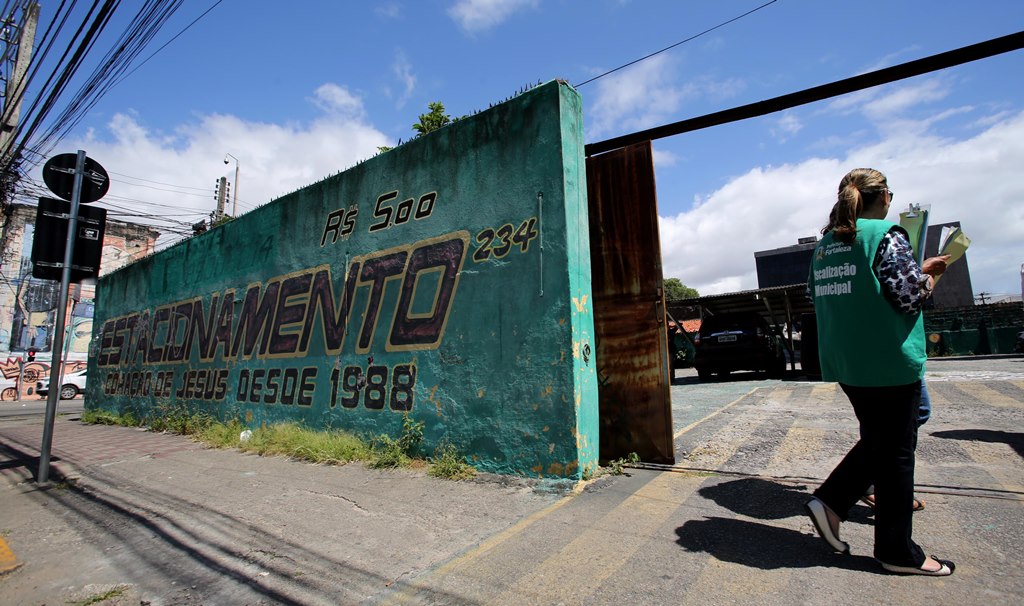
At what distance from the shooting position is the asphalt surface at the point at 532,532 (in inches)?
87.4

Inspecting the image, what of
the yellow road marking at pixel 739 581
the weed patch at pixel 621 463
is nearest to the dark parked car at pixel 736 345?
the weed patch at pixel 621 463

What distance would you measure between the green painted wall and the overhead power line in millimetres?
622

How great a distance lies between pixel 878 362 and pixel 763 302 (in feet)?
38.0

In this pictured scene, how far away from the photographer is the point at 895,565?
2.11 metres

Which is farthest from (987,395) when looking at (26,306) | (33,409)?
(26,306)

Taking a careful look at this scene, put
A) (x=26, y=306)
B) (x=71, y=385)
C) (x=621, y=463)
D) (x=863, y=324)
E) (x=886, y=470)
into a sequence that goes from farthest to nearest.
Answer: (x=26, y=306) < (x=71, y=385) < (x=621, y=463) < (x=863, y=324) < (x=886, y=470)

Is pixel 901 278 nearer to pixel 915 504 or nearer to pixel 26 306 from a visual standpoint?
pixel 915 504

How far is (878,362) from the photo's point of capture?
223 centimetres

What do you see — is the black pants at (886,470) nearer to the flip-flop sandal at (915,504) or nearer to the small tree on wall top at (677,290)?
the flip-flop sandal at (915,504)

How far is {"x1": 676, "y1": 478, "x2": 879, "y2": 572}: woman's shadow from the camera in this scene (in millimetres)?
2314

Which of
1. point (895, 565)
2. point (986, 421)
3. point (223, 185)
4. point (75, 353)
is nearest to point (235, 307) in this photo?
point (895, 565)

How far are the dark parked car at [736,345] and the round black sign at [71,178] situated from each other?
10417 mm

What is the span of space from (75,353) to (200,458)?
32699 millimetres

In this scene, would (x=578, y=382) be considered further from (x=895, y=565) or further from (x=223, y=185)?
(x=223, y=185)
